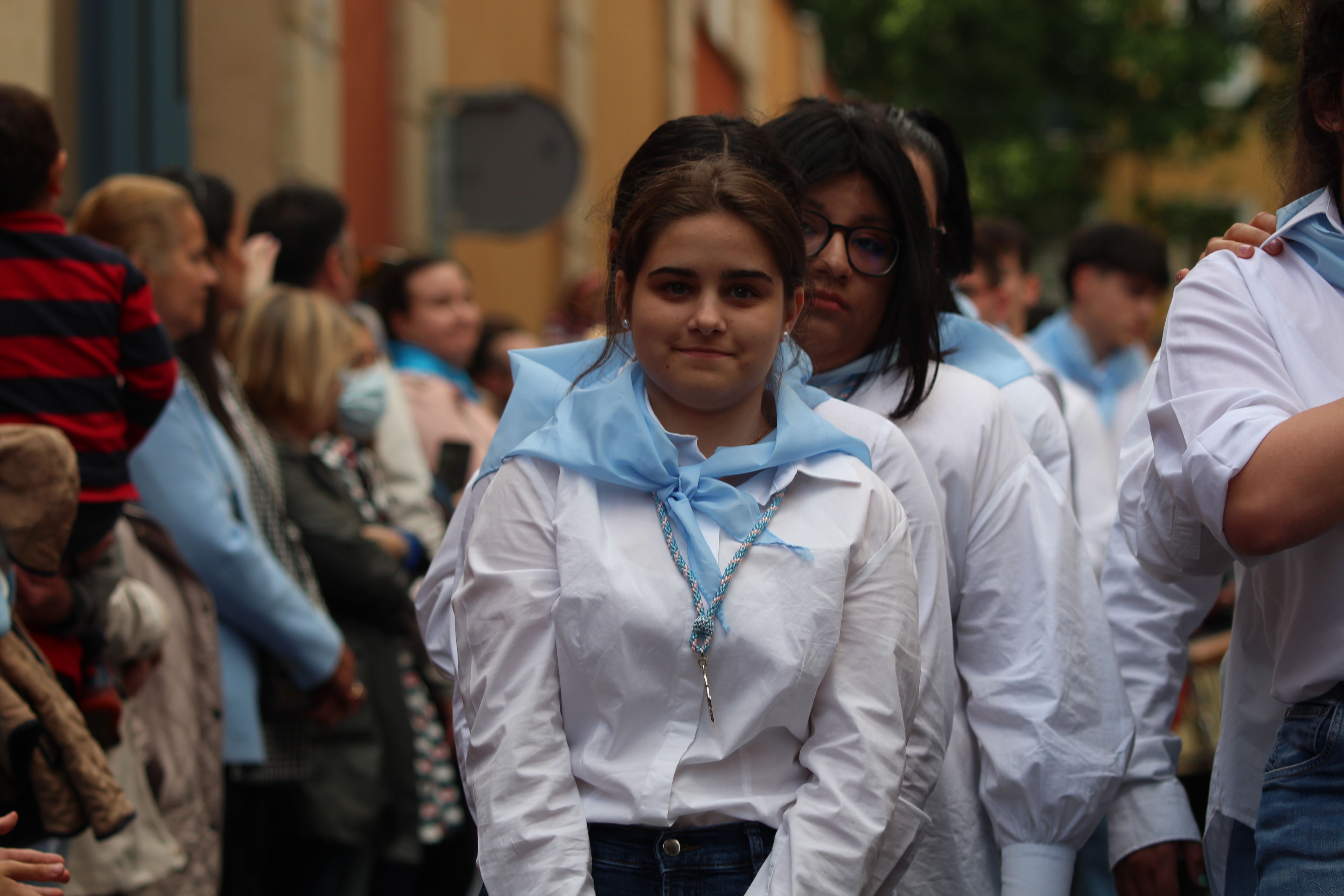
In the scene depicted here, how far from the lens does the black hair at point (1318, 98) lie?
2373 millimetres

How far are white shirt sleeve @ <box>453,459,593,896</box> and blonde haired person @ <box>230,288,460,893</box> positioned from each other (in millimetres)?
2442

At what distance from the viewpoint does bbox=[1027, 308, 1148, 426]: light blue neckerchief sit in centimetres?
703

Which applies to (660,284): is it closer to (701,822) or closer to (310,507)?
(701,822)

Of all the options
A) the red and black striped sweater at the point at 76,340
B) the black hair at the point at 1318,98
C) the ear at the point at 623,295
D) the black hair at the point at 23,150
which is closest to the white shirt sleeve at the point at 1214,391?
the black hair at the point at 1318,98

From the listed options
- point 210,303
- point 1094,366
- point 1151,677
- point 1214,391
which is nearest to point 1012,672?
point 1151,677

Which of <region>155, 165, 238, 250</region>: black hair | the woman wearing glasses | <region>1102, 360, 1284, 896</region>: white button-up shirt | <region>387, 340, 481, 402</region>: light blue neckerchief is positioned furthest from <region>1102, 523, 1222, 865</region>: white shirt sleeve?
<region>387, 340, 481, 402</region>: light blue neckerchief

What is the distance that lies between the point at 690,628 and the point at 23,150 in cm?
219

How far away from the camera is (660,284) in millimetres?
2455

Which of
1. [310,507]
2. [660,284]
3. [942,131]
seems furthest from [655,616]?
[310,507]

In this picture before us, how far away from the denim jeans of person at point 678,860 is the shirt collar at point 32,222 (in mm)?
2188

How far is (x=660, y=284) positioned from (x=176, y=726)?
2241mm

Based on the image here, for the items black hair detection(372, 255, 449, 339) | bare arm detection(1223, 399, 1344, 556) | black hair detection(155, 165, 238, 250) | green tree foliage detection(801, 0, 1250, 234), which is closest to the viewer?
bare arm detection(1223, 399, 1344, 556)

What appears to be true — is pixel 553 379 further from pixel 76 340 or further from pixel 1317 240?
pixel 76 340

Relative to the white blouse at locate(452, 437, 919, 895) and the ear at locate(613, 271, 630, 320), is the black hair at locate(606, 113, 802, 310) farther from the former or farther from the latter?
the white blouse at locate(452, 437, 919, 895)
